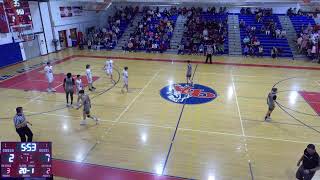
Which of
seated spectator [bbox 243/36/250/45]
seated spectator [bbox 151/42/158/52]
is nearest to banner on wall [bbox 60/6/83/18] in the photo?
seated spectator [bbox 151/42/158/52]

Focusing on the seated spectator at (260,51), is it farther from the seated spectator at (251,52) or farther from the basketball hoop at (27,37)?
the basketball hoop at (27,37)

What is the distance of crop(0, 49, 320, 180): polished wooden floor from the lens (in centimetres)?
775

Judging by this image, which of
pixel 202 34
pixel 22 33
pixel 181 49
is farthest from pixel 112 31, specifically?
pixel 22 33

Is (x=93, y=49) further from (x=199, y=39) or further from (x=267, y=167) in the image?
(x=267, y=167)

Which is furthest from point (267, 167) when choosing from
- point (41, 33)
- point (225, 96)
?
point (41, 33)

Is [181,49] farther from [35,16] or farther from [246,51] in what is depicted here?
[35,16]

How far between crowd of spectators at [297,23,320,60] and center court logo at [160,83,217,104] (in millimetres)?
12338

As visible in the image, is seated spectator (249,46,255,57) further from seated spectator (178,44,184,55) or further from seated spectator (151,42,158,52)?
seated spectator (151,42,158,52)

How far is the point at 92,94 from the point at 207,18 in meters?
18.4

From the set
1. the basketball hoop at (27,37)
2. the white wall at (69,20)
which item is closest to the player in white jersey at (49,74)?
the basketball hoop at (27,37)

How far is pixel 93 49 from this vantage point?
26.3m

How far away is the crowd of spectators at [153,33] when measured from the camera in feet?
84.0

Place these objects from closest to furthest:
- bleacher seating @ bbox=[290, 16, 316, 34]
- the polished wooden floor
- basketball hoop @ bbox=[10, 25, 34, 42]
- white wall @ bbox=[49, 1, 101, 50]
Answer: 1. the polished wooden floor
2. basketball hoop @ bbox=[10, 25, 34, 42]
3. white wall @ bbox=[49, 1, 101, 50]
4. bleacher seating @ bbox=[290, 16, 316, 34]

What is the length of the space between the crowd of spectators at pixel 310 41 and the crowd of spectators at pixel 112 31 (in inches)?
673
